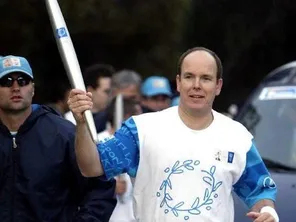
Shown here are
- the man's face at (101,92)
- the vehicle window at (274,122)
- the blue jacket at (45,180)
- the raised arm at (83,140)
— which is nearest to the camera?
the raised arm at (83,140)

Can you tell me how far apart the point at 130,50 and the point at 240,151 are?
11.0m

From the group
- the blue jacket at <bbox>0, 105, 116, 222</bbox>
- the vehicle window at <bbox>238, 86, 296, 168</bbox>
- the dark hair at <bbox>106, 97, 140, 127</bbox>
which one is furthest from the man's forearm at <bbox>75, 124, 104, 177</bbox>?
the vehicle window at <bbox>238, 86, 296, 168</bbox>

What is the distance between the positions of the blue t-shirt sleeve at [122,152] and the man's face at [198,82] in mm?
275

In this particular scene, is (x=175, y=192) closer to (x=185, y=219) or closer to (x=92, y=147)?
(x=185, y=219)

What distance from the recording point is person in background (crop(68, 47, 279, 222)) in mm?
4641

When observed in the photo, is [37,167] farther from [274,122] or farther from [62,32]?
[274,122]

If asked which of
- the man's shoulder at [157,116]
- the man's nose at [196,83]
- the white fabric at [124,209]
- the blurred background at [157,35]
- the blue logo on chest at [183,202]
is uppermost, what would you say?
the blurred background at [157,35]

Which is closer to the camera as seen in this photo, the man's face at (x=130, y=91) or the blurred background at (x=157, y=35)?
the man's face at (x=130, y=91)

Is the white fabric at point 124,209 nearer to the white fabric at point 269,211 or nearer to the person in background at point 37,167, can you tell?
the person in background at point 37,167

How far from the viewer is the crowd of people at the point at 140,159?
183 inches

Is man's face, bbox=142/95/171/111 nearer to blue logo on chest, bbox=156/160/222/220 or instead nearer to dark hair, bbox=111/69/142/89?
dark hair, bbox=111/69/142/89

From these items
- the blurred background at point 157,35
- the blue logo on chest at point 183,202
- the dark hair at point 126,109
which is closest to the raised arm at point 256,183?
the blue logo on chest at point 183,202

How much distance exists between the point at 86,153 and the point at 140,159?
0.98 ft

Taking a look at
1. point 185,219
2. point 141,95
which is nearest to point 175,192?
point 185,219
